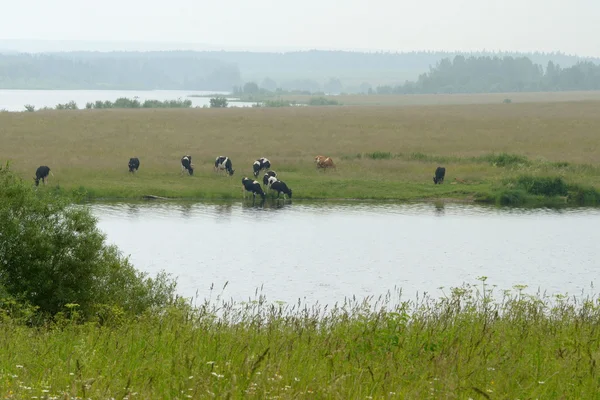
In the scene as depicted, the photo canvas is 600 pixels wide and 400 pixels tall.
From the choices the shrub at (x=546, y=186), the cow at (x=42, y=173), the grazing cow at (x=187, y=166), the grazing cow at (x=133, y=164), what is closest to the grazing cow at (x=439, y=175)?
the shrub at (x=546, y=186)

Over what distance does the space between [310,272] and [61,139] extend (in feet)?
119

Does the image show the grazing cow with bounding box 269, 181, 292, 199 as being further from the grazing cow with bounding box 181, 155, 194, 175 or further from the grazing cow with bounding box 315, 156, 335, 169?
the grazing cow with bounding box 315, 156, 335, 169

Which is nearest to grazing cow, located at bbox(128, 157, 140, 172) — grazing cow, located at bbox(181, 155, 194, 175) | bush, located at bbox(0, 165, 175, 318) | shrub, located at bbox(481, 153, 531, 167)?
grazing cow, located at bbox(181, 155, 194, 175)

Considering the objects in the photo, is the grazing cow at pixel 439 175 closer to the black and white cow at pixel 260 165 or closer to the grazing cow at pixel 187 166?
the black and white cow at pixel 260 165

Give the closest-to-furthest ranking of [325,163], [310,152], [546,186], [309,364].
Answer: [309,364], [546,186], [325,163], [310,152]

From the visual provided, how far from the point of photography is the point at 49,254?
15000 millimetres

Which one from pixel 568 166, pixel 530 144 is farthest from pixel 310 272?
pixel 530 144

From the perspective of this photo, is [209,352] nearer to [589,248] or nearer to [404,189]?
[589,248]

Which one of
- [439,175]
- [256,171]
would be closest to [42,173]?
[256,171]

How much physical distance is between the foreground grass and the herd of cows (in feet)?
102

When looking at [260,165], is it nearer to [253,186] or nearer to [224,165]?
[224,165]

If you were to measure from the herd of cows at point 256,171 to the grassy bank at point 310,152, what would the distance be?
0.45 metres

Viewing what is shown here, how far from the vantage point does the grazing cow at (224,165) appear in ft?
146

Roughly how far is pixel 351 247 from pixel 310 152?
2367 cm
